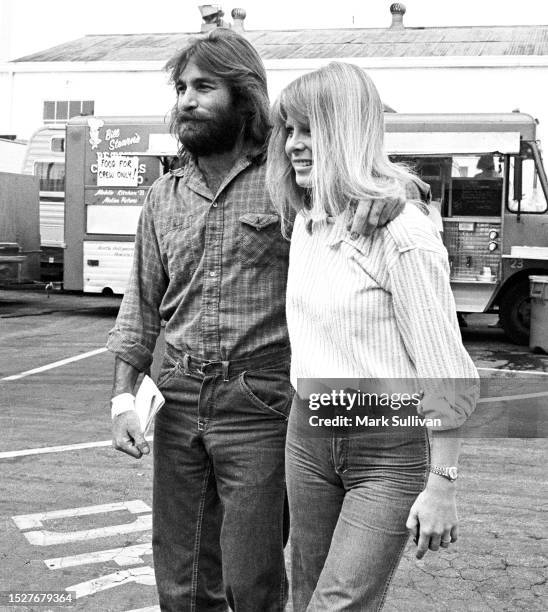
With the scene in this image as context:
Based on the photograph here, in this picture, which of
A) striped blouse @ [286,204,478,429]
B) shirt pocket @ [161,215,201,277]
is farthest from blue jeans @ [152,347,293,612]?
striped blouse @ [286,204,478,429]

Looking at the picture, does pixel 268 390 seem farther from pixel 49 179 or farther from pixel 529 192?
pixel 49 179

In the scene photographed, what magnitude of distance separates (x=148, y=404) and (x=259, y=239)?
0.58m

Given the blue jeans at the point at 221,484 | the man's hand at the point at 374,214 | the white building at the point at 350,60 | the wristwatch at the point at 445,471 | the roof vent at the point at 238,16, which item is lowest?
the blue jeans at the point at 221,484

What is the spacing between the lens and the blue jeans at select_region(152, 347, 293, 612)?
2910 millimetres

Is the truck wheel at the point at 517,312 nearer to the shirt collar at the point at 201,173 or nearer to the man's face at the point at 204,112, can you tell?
the shirt collar at the point at 201,173

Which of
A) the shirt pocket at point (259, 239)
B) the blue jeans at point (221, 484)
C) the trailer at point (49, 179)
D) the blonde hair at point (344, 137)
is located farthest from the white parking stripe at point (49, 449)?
the trailer at point (49, 179)

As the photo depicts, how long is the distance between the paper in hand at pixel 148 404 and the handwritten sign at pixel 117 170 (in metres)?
12.3

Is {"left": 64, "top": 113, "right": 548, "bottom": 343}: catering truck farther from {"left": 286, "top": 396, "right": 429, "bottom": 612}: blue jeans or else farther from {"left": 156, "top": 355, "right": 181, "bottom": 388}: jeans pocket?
{"left": 286, "top": 396, "right": 429, "bottom": 612}: blue jeans

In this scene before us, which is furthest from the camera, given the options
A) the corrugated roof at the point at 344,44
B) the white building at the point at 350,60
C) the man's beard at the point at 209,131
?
the corrugated roof at the point at 344,44

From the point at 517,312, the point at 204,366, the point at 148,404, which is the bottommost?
the point at 517,312

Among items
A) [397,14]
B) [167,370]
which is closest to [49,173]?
[167,370]

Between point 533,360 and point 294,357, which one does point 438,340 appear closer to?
point 294,357

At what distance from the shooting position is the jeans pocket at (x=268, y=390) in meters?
2.94

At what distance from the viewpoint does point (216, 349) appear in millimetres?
2971
